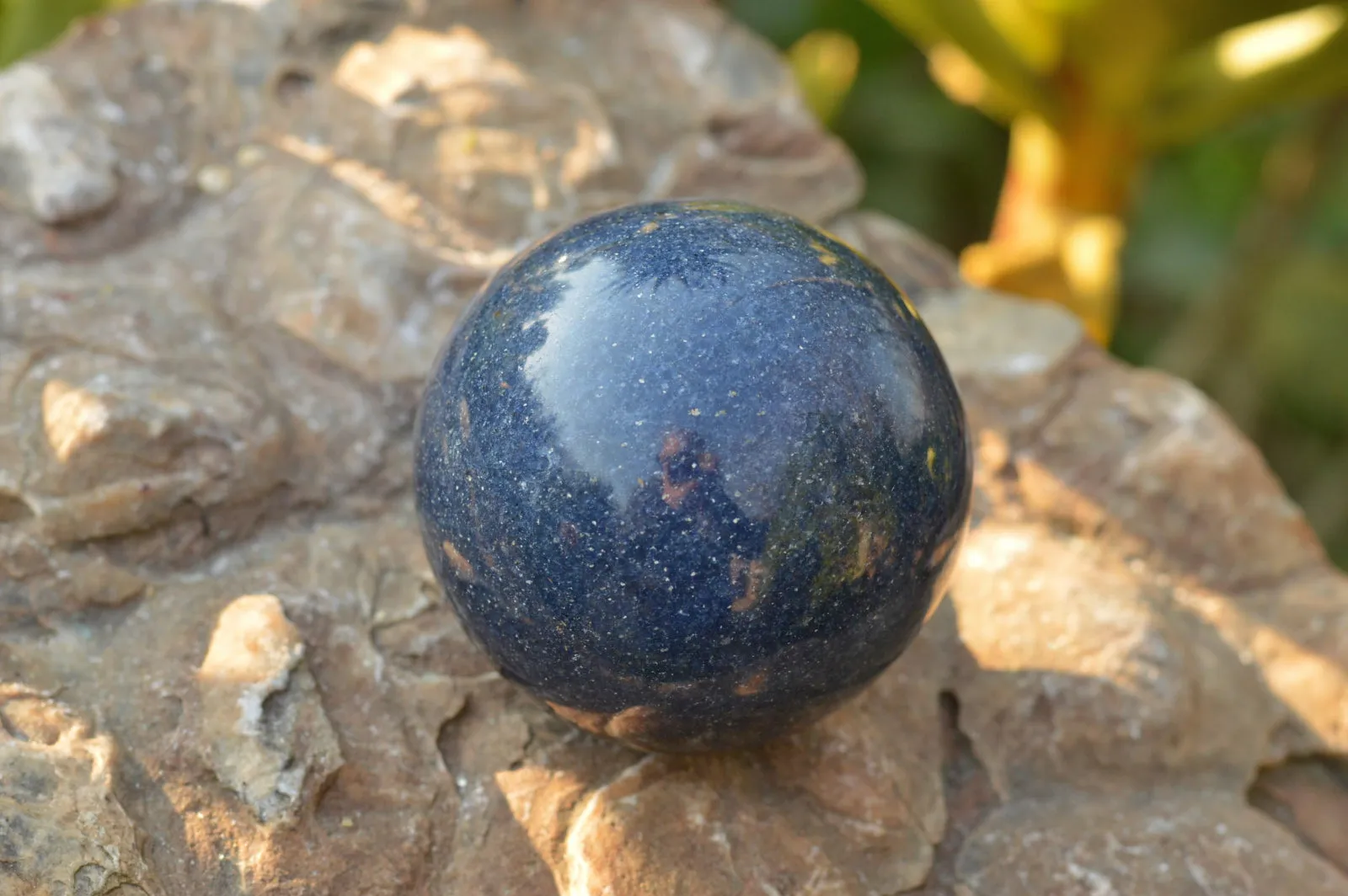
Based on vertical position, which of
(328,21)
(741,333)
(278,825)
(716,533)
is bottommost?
(278,825)

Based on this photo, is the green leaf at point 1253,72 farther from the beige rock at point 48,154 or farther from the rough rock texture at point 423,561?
the beige rock at point 48,154

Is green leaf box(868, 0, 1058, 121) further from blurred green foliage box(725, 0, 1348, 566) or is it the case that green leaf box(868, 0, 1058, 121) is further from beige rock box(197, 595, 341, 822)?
beige rock box(197, 595, 341, 822)

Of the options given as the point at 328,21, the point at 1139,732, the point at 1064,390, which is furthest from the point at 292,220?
the point at 1139,732

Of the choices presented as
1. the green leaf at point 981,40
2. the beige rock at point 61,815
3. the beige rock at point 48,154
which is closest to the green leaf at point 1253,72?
the green leaf at point 981,40

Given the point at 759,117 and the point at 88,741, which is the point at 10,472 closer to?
the point at 88,741

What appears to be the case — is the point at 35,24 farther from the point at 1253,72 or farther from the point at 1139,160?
the point at 1253,72

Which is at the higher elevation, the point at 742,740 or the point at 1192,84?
the point at 1192,84

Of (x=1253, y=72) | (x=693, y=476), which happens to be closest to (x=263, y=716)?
(x=693, y=476)

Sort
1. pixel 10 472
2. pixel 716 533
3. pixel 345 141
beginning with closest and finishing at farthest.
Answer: pixel 716 533 < pixel 10 472 < pixel 345 141
